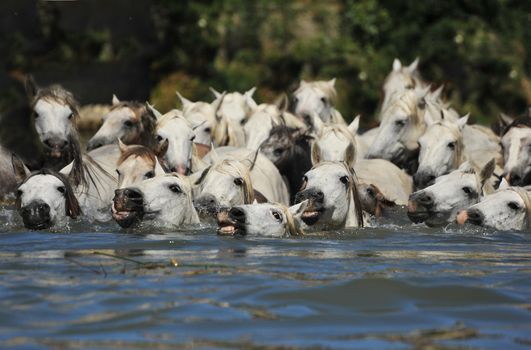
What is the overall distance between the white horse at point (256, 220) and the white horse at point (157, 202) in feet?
1.79

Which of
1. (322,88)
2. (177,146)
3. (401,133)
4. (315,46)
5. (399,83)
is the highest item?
(315,46)

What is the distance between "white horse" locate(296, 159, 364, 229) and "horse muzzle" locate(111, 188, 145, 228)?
1.25 metres

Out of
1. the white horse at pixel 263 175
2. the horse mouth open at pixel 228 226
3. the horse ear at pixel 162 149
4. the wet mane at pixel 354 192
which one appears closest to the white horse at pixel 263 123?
the white horse at pixel 263 175

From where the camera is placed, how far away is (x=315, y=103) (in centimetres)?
1449

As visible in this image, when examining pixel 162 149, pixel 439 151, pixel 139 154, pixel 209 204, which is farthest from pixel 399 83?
pixel 209 204

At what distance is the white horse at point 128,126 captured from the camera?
488 inches

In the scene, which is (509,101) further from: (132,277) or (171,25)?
(132,277)

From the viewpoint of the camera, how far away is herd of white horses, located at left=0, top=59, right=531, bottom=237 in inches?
369

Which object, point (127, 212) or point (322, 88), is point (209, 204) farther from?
point (322, 88)

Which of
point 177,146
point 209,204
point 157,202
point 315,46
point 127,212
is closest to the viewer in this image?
point 127,212

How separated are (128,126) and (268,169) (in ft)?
6.14

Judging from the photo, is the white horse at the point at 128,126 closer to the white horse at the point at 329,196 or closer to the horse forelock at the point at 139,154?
the horse forelock at the point at 139,154

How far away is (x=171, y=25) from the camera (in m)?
23.9

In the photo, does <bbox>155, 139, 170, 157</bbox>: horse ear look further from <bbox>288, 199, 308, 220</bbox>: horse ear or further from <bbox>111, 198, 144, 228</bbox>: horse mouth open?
<bbox>288, 199, 308, 220</bbox>: horse ear
